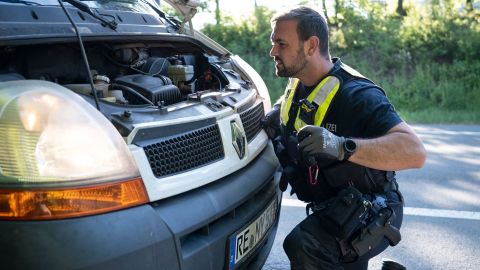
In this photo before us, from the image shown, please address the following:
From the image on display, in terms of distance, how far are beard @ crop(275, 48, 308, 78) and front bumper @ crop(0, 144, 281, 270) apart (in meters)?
0.70

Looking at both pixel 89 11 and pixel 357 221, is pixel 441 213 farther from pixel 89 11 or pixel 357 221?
pixel 89 11

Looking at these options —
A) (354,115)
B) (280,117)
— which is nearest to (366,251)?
(354,115)

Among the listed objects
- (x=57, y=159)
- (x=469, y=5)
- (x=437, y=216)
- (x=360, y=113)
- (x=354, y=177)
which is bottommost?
(x=469, y=5)

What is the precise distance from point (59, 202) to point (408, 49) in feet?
38.9

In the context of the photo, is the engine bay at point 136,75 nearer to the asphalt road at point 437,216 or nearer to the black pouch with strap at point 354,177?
the black pouch with strap at point 354,177

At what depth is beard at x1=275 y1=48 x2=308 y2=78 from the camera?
2.41m

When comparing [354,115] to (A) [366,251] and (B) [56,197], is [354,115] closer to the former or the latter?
(A) [366,251]

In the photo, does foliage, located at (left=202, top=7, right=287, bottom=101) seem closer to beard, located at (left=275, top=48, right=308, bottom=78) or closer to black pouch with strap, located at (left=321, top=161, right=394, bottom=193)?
beard, located at (left=275, top=48, right=308, bottom=78)

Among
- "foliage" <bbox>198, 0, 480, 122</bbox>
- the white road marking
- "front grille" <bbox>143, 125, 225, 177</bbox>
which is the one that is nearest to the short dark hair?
"front grille" <bbox>143, 125, 225, 177</bbox>

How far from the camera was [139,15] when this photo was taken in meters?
2.78

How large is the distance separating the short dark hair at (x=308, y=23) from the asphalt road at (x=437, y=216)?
1.44 m

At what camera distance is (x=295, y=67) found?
2436mm

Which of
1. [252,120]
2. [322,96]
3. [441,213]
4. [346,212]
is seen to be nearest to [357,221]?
[346,212]

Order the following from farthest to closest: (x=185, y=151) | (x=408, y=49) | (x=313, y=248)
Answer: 1. (x=408, y=49)
2. (x=313, y=248)
3. (x=185, y=151)
